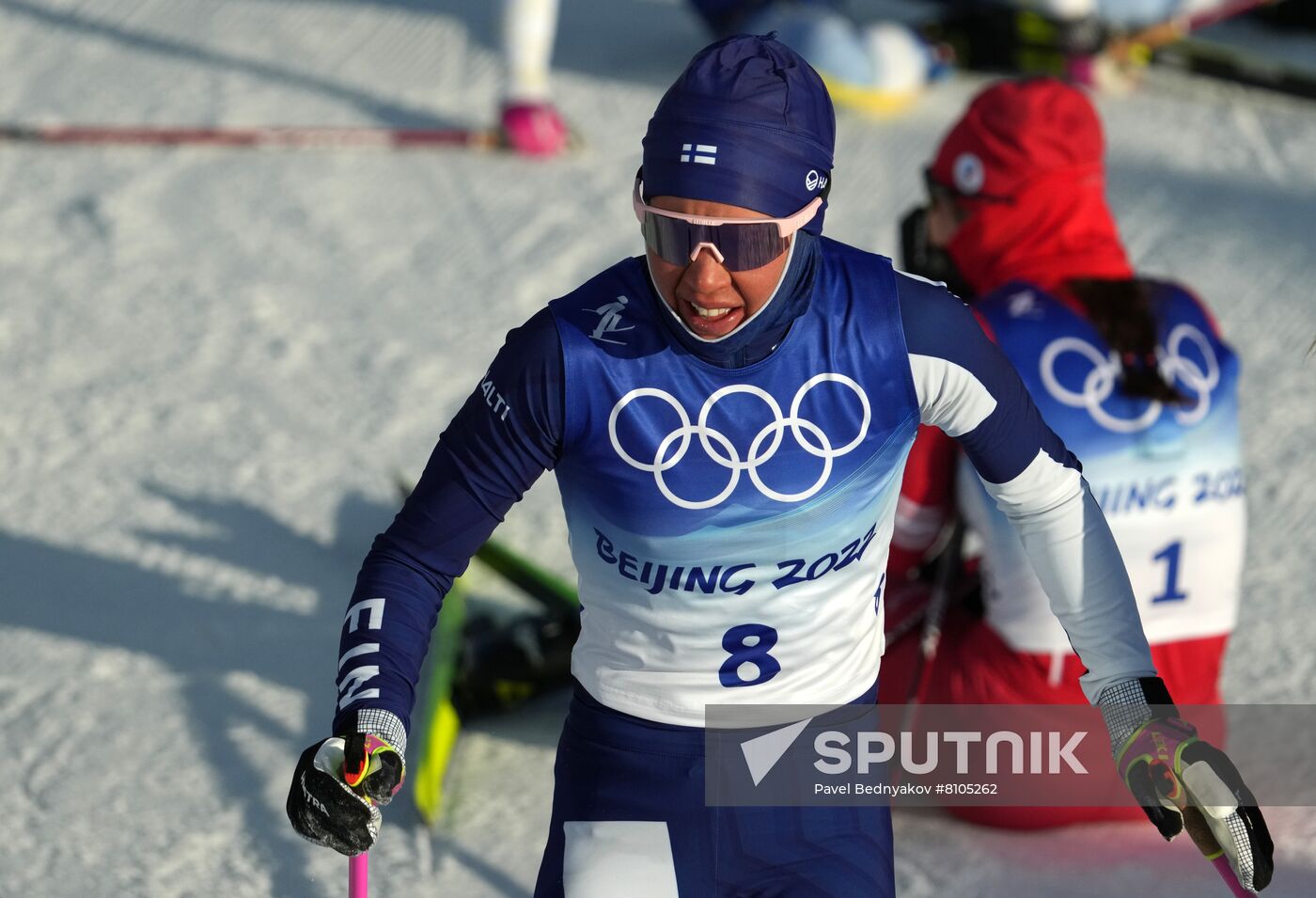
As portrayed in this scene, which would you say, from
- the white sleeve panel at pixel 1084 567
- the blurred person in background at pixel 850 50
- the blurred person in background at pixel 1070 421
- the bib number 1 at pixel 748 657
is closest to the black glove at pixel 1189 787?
the white sleeve panel at pixel 1084 567

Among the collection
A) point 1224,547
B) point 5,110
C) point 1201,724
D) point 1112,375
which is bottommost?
point 5,110

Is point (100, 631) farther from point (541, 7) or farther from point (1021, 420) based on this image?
point (541, 7)

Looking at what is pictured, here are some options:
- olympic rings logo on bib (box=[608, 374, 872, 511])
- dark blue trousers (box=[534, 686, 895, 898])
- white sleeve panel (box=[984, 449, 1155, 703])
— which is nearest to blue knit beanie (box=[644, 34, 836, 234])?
olympic rings logo on bib (box=[608, 374, 872, 511])

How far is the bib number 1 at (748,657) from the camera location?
8.05 feet

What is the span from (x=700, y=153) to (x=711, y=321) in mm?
226

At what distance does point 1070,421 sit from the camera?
317cm

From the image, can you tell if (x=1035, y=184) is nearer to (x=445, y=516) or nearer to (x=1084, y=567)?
(x=1084, y=567)

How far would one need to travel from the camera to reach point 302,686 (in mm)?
4020

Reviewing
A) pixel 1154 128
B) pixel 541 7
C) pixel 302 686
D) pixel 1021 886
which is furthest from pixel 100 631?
pixel 1154 128

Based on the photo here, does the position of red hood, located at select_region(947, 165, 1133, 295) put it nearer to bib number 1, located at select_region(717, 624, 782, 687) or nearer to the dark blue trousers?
bib number 1, located at select_region(717, 624, 782, 687)

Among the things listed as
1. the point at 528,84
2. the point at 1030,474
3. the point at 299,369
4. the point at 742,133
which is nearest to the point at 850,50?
the point at 528,84

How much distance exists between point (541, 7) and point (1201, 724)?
13.3 ft

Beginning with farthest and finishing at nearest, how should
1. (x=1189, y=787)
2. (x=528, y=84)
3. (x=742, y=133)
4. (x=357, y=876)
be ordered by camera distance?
1. (x=528, y=84)
2. (x=357, y=876)
3. (x=1189, y=787)
4. (x=742, y=133)

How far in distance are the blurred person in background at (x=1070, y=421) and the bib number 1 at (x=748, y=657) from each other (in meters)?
0.86
